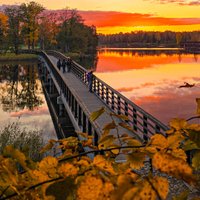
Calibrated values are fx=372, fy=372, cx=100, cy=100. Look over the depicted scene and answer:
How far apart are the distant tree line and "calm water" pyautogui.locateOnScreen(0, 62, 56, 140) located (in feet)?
199

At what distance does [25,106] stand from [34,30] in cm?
8678

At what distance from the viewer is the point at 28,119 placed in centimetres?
3225

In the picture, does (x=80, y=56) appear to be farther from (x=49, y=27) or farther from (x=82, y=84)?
(x=82, y=84)

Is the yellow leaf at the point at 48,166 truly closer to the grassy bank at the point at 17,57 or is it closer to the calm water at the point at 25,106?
the calm water at the point at 25,106

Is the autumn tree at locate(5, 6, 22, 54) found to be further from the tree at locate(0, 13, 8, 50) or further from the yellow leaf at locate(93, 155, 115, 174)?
the yellow leaf at locate(93, 155, 115, 174)

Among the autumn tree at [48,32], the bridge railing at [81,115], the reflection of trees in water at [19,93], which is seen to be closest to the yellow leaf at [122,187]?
the bridge railing at [81,115]

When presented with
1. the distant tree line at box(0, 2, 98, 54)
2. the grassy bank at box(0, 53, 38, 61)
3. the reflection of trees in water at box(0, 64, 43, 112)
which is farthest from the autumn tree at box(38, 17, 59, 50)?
the reflection of trees in water at box(0, 64, 43, 112)

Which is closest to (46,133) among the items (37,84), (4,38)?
(37,84)

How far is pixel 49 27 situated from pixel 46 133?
414 ft

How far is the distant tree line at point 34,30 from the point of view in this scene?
119 metres

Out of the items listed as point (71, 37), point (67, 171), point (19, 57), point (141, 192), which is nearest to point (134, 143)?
point (67, 171)

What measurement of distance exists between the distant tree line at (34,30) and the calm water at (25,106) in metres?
60.6

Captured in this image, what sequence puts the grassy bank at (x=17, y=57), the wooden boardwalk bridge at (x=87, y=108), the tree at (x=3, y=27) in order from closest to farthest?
the wooden boardwalk bridge at (x=87, y=108) → the grassy bank at (x=17, y=57) → the tree at (x=3, y=27)

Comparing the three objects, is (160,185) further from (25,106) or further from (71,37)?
(71,37)
